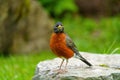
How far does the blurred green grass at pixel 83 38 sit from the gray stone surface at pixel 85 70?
85.7 inches

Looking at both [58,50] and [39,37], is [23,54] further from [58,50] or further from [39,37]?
[58,50]

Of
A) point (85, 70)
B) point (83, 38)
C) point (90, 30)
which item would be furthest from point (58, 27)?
point (90, 30)

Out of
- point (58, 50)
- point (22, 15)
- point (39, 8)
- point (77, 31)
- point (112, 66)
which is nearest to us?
point (58, 50)

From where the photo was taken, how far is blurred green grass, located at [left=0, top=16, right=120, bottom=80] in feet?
36.0

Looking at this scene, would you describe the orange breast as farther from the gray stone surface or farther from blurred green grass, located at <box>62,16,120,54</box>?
blurred green grass, located at <box>62,16,120,54</box>

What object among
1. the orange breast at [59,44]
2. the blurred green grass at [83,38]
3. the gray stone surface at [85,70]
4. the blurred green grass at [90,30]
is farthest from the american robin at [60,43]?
the blurred green grass at [90,30]

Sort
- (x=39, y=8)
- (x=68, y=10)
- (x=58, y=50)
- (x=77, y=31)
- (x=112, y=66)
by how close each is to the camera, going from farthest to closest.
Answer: (x=68, y=10)
(x=77, y=31)
(x=39, y=8)
(x=112, y=66)
(x=58, y=50)

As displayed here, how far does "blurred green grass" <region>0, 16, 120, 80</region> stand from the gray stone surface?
85.7 inches

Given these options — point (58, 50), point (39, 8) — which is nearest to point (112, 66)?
point (58, 50)

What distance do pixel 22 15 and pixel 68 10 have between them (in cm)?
533

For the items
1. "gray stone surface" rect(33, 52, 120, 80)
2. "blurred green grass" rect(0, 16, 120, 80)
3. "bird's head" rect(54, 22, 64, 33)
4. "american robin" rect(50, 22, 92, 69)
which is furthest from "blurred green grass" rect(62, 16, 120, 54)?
"bird's head" rect(54, 22, 64, 33)

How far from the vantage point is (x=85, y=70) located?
692 centimetres

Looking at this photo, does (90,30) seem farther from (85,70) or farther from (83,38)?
(85,70)

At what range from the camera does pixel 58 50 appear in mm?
6664
